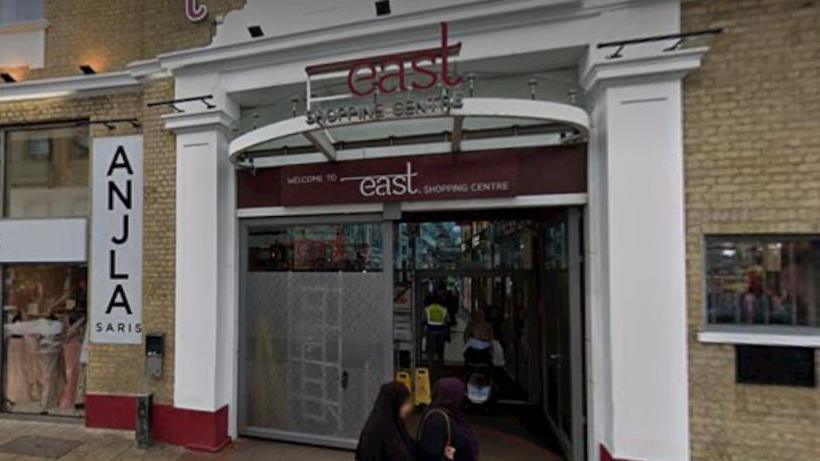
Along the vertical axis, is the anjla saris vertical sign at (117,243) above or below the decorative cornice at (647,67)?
below

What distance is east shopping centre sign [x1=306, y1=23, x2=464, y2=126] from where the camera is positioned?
14.5 ft

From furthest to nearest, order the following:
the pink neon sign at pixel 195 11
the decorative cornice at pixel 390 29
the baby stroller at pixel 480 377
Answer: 1. the baby stroller at pixel 480 377
2. the pink neon sign at pixel 195 11
3. the decorative cornice at pixel 390 29

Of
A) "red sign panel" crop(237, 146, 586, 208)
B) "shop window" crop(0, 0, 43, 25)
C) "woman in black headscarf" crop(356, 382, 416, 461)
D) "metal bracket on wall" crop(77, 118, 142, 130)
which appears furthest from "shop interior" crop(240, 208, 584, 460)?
"shop window" crop(0, 0, 43, 25)

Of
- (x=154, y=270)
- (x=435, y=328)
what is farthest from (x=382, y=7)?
(x=435, y=328)

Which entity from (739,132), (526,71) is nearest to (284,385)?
(526,71)

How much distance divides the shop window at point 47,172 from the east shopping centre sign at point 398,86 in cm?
452

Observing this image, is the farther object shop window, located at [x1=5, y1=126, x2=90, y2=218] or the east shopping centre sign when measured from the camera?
shop window, located at [x1=5, y1=126, x2=90, y2=218]

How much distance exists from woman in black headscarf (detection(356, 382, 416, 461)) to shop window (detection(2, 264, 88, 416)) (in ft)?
19.5

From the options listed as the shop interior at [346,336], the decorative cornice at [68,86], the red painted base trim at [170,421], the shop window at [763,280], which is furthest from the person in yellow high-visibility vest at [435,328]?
the decorative cornice at [68,86]

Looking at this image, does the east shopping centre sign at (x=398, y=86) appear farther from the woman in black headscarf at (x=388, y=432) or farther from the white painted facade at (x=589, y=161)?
the woman in black headscarf at (x=388, y=432)

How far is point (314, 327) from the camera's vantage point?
6086mm

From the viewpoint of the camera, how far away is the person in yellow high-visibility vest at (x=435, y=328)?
28.7ft

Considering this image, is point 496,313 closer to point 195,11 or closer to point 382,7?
point 382,7

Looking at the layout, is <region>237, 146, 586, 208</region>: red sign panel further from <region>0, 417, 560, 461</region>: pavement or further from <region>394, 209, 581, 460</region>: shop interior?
<region>0, 417, 560, 461</region>: pavement
